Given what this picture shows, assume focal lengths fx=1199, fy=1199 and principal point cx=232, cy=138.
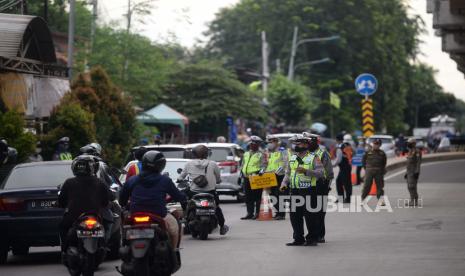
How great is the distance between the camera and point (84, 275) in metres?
13.2

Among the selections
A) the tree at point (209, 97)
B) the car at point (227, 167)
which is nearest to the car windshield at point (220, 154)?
the car at point (227, 167)

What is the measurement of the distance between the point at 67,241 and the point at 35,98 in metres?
22.8

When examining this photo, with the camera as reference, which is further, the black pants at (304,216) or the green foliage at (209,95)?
the green foliage at (209,95)

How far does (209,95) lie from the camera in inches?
2333

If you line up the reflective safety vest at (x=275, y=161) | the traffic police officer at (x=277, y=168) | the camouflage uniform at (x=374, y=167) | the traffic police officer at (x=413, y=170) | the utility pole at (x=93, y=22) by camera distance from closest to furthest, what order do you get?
the traffic police officer at (x=277, y=168) → the reflective safety vest at (x=275, y=161) → the traffic police officer at (x=413, y=170) → the camouflage uniform at (x=374, y=167) → the utility pole at (x=93, y=22)

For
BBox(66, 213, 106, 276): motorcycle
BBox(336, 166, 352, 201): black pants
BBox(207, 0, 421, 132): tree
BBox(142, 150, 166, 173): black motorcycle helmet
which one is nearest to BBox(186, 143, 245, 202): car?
BBox(336, 166, 352, 201): black pants

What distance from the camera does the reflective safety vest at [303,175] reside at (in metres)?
18.3

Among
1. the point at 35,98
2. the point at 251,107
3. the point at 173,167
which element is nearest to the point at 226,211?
the point at 173,167

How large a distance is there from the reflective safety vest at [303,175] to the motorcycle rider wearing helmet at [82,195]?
5210 millimetres

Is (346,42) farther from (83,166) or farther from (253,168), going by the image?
(83,166)

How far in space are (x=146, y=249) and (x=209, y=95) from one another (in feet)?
155

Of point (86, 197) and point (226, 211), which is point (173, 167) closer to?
point (226, 211)

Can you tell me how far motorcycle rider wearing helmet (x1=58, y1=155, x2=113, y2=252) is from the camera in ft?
44.1

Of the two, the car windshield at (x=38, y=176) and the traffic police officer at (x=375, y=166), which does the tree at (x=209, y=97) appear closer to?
the traffic police officer at (x=375, y=166)
